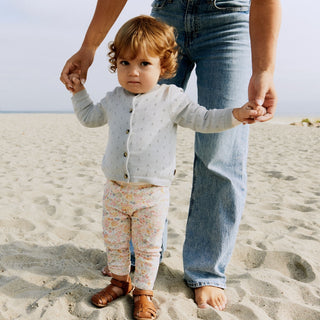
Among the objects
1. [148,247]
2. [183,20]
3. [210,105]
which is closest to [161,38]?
[183,20]

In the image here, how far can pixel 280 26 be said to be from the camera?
171cm

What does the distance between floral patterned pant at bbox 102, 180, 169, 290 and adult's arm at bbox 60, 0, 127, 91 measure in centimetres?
65

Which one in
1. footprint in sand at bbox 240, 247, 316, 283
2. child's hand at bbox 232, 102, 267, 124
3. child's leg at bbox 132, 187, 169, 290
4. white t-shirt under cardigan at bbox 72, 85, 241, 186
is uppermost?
child's hand at bbox 232, 102, 267, 124

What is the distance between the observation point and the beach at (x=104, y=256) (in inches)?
77.1

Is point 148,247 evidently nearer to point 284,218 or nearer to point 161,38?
point 161,38

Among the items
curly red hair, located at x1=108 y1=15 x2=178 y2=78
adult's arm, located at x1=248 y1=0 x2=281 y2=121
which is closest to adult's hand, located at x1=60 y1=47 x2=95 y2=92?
curly red hair, located at x1=108 y1=15 x2=178 y2=78

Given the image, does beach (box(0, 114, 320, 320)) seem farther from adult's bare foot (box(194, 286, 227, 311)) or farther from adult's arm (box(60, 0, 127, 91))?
adult's arm (box(60, 0, 127, 91))

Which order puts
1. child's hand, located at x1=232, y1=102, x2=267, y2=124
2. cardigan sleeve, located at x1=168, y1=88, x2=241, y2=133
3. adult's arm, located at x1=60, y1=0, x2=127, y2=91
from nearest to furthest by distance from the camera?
child's hand, located at x1=232, y1=102, x2=267, y2=124 < cardigan sleeve, located at x1=168, y1=88, x2=241, y2=133 < adult's arm, located at x1=60, y1=0, x2=127, y2=91

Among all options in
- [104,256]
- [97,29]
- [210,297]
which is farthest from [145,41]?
[104,256]

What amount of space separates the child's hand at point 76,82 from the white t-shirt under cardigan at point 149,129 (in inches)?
7.7

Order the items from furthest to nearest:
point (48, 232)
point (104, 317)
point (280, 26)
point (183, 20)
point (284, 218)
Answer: point (284, 218) < point (48, 232) < point (183, 20) < point (104, 317) < point (280, 26)

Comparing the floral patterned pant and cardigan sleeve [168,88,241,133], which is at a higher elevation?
cardigan sleeve [168,88,241,133]

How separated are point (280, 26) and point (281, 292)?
1393mm

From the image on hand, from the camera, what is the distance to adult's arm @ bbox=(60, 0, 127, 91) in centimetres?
198
